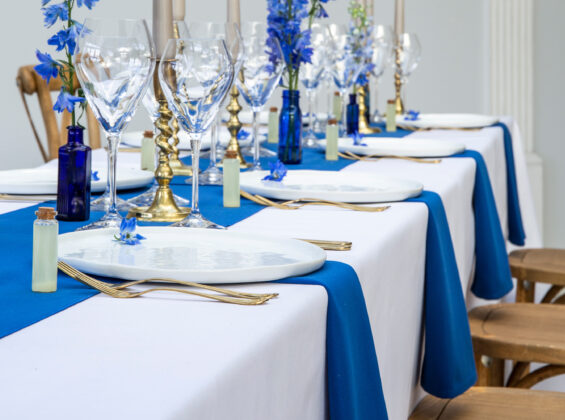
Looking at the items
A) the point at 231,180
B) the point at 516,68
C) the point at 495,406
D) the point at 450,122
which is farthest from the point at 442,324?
the point at 516,68

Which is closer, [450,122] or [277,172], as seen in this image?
[277,172]

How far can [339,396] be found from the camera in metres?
0.84

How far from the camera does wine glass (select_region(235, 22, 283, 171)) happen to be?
1643 millimetres

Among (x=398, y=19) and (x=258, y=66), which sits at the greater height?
(x=398, y=19)

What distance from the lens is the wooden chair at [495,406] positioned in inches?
53.0

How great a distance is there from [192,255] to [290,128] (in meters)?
1.00

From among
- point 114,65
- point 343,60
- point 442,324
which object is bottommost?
point 442,324

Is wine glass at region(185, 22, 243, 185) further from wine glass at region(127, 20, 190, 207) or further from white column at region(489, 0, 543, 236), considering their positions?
white column at region(489, 0, 543, 236)

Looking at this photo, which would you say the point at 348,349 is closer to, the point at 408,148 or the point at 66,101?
the point at 66,101

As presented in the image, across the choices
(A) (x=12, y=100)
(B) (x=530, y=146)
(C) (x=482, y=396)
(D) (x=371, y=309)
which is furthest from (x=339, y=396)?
(B) (x=530, y=146)

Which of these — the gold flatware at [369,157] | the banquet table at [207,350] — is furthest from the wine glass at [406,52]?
the banquet table at [207,350]

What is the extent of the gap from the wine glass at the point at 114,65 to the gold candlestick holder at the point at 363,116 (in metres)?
1.77

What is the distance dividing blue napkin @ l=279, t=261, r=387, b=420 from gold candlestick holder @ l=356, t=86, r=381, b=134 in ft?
6.20

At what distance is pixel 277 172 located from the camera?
1.45 meters
